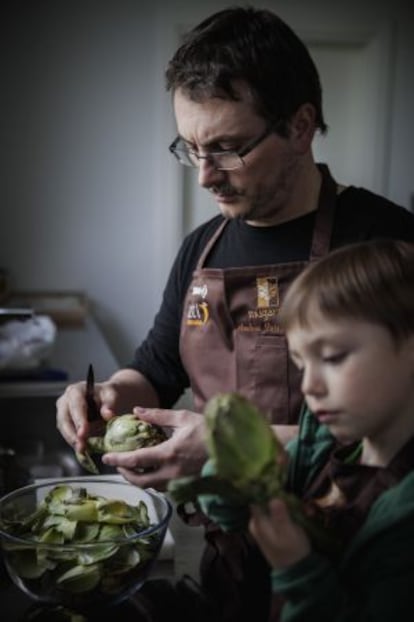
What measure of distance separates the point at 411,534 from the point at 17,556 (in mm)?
454

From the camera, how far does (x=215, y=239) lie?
1.50 meters

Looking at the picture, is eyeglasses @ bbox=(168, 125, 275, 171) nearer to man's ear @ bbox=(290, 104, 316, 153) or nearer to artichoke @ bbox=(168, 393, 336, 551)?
man's ear @ bbox=(290, 104, 316, 153)

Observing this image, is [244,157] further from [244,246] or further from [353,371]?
[353,371]

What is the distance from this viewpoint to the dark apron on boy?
1.32 m

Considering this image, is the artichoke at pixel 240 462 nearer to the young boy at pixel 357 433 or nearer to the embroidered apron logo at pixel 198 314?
the young boy at pixel 357 433

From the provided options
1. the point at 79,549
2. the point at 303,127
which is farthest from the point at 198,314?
the point at 79,549

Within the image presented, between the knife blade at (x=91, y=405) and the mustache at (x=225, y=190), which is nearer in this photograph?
the knife blade at (x=91, y=405)

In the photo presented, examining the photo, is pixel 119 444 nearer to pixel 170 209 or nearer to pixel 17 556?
pixel 17 556

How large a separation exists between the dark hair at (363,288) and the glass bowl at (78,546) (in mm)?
338

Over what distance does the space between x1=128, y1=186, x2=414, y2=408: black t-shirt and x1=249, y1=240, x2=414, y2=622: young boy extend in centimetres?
55

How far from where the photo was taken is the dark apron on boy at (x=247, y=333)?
1.32 m

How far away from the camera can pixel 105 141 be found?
326 centimetres

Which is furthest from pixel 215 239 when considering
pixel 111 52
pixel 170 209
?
pixel 111 52

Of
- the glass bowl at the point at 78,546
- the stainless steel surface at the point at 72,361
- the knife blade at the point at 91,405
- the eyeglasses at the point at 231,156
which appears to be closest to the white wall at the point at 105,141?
the stainless steel surface at the point at 72,361
